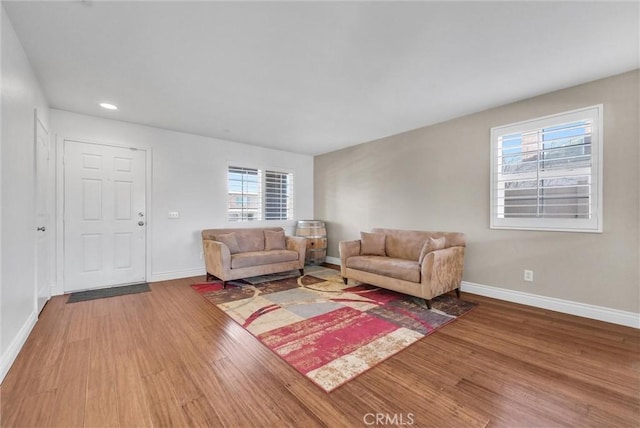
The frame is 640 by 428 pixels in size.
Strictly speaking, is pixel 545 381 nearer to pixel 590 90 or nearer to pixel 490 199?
pixel 490 199

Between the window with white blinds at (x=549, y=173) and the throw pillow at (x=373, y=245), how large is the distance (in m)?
1.45

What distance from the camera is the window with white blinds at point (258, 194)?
4984 millimetres

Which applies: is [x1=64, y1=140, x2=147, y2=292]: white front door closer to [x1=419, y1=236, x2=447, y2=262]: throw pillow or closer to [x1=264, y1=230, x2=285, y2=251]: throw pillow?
[x1=264, y1=230, x2=285, y2=251]: throw pillow

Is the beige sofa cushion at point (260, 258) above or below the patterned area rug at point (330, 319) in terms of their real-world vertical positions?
above

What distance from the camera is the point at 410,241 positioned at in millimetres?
3865

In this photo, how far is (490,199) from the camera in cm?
340

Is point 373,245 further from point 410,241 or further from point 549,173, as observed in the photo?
point 549,173

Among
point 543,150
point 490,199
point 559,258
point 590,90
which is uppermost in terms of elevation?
point 590,90

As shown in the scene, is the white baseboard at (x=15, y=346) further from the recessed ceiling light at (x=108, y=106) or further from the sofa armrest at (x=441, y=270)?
the sofa armrest at (x=441, y=270)

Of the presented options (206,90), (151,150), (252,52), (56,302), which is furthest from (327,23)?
(56,302)

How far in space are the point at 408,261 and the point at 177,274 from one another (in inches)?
139

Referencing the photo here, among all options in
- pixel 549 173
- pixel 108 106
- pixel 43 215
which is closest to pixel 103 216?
pixel 43 215

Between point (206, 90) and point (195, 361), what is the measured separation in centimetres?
260

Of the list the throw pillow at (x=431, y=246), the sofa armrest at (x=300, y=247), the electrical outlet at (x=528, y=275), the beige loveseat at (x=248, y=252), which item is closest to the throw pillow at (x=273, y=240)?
the beige loveseat at (x=248, y=252)
